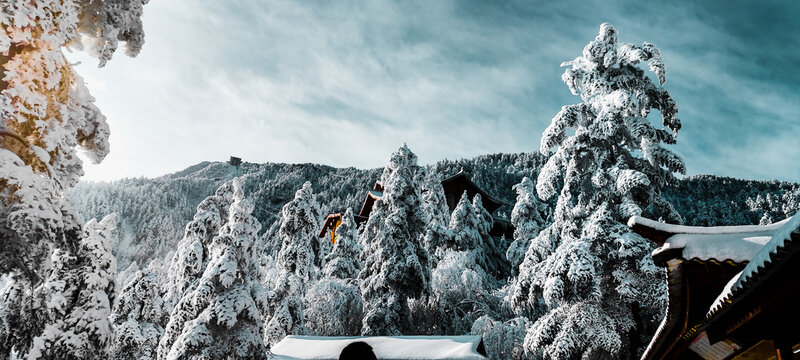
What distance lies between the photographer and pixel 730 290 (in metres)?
3.48

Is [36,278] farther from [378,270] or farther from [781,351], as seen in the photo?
[378,270]

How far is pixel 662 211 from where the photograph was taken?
14.0 meters

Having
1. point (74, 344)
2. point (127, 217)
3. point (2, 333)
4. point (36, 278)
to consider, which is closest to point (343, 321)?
point (74, 344)

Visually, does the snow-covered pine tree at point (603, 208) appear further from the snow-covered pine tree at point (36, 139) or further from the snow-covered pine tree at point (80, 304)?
the snow-covered pine tree at point (80, 304)

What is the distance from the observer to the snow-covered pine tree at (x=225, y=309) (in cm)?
1530

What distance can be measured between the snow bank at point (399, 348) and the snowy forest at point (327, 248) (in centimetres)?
230

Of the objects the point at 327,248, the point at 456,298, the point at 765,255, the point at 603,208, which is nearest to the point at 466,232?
the point at 456,298

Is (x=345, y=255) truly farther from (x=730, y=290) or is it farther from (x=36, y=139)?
(x=730, y=290)

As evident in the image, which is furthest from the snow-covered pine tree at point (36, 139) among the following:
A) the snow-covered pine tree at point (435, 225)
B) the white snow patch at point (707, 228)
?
the snow-covered pine tree at point (435, 225)

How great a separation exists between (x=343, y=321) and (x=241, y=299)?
11.2m

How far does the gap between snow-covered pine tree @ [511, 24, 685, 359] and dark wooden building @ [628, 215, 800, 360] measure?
5.93 meters

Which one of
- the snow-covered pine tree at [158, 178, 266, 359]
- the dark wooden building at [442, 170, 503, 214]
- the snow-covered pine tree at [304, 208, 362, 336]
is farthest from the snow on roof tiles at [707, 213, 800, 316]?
the dark wooden building at [442, 170, 503, 214]

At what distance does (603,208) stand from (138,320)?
67.6 ft

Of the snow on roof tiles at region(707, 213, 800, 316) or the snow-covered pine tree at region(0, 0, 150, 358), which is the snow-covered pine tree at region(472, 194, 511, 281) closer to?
the snow-covered pine tree at region(0, 0, 150, 358)
